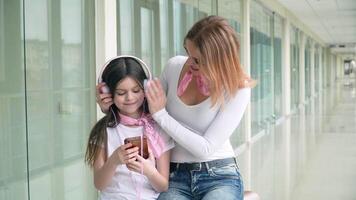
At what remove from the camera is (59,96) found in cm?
357

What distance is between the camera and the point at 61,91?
141 inches

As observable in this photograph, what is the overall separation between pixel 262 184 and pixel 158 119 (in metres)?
4.75

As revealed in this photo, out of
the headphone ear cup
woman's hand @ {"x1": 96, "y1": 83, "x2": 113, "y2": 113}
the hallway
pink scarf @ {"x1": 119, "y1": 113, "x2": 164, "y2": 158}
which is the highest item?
the headphone ear cup

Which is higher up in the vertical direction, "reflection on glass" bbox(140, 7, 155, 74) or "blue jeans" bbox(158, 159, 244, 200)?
"reflection on glass" bbox(140, 7, 155, 74)

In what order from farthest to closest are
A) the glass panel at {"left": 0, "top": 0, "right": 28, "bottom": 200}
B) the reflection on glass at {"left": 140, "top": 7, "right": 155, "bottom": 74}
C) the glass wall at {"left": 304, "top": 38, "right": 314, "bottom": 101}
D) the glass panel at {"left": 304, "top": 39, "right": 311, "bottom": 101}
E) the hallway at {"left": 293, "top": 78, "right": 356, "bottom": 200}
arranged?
the glass wall at {"left": 304, "top": 38, "right": 314, "bottom": 101} → the glass panel at {"left": 304, "top": 39, "right": 311, "bottom": 101} → the hallway at {"left": 293, "top": 78, "right": 356, "bottom": 200} → the reflection on glass at {"left": 140, "top": 7, "right": 155, "bottom": 74} → the glass panel at {"left": 0, "top": 0, "right": 28, "bottom": 200}

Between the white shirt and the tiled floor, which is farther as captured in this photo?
the tiled floor

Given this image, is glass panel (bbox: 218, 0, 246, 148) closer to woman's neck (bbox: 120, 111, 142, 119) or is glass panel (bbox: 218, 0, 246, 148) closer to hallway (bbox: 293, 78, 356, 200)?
hallway (bbox: 293, 78, 356, 200)

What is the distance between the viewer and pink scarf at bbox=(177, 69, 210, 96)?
189 centimetres

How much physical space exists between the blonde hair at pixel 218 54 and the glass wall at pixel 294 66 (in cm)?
1542

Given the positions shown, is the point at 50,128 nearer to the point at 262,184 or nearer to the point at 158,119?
the point at 158,119

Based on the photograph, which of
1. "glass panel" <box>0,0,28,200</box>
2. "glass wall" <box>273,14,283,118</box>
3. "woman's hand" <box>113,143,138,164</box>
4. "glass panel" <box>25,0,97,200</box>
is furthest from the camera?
"glass wall" <box>273,14,283,118</box>

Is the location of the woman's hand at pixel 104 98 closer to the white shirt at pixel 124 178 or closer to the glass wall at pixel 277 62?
the white shirt at pixel 124 178

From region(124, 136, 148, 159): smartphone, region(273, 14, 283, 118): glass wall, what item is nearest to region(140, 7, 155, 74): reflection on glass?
region(124, 136, 148, 159): smartphone

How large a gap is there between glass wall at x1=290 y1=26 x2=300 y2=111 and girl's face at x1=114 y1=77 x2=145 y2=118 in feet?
50.7
